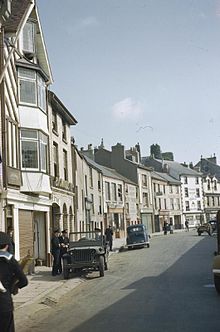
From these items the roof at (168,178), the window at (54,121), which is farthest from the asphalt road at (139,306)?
the roof at (168,178)

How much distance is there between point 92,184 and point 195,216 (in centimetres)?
5049

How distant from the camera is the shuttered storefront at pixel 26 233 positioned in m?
21.0

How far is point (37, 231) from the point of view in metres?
25.1

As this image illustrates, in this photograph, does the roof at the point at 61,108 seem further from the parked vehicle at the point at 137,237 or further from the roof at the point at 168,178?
the roof at the point at 168,178

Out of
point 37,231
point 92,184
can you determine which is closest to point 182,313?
point 37,231

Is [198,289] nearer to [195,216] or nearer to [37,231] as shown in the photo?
[37,231]

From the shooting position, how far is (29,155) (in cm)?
2255

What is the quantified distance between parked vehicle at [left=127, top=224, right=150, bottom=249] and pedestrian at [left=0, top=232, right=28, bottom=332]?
103 ft

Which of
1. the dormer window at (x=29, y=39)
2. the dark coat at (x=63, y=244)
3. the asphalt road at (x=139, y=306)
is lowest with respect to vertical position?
the asphalt road at (x=139, y=306)

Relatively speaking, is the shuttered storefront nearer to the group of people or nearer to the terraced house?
the terraced house

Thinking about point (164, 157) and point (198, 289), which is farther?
point (164, 157)

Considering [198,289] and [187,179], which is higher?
[187,179]

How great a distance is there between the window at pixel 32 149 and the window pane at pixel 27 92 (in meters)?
1.45

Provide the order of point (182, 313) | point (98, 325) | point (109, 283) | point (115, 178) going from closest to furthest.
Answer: point (98, 325) < point (182, 313) < point (109, 283) < point (115, 178)
